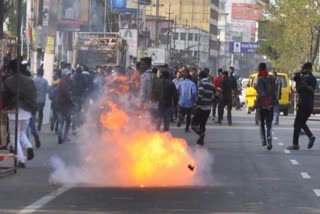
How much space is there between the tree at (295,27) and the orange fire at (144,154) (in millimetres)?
45314

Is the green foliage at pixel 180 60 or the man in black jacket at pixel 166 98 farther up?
the man in black jacket at pixel 166 98

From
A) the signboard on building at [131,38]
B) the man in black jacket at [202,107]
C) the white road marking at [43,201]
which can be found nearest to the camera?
the white road marking at [43,201]

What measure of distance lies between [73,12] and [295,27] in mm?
28769

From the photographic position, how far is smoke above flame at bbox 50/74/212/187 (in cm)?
1454

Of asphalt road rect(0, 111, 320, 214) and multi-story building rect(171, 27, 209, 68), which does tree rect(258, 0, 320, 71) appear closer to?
asphalt road rect(0, 111, 320, 214)

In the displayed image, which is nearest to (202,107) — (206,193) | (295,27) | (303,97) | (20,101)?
(303,97)

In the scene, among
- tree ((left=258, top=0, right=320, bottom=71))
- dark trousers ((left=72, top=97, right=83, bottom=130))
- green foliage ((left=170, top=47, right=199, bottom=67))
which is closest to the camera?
dark trousers ((left=72, top=97, right=83, bottom=130))

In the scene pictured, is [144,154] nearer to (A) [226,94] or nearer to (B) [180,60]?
(A) [226,94]

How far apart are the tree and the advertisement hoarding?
2184 centimetres

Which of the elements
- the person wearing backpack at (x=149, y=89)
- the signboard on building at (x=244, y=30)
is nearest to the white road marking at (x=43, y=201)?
the person wearing backpack at (x=149, y=89)

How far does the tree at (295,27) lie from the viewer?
200 ft

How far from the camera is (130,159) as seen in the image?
592 inches

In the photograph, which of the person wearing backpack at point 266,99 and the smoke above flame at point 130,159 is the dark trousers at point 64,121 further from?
the smoke above flame at point 130,159

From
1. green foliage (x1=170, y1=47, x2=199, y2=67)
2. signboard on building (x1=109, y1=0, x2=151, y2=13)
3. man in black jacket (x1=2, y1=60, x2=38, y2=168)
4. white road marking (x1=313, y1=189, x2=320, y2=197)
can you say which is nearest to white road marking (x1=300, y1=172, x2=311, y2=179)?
white road marking (x1=313, y1=189, x2=320, y2=197)
